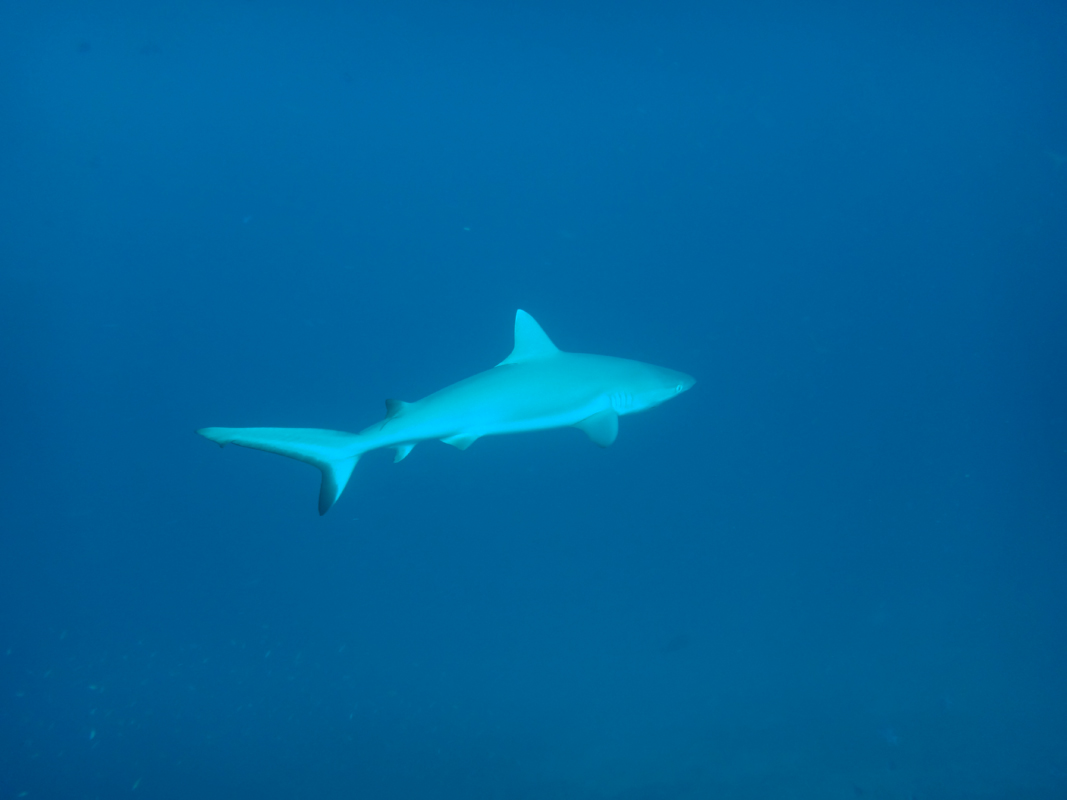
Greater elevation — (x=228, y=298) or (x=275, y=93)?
(x=275, y=93)

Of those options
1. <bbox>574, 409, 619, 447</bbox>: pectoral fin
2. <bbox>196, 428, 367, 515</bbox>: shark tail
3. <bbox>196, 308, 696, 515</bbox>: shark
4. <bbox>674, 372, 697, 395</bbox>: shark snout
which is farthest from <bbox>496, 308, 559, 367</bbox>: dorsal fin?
<bbox>196, 428, 367, 515</bbox>: shark tail

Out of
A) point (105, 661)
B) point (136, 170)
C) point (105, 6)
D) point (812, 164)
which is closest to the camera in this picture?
point (105, 6)

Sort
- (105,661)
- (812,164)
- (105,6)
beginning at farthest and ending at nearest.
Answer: (812,164) < (105,661) < (105,6)

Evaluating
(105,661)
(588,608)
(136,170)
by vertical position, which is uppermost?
(136,170)

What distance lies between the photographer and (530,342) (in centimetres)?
546

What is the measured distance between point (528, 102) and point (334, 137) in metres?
3.31

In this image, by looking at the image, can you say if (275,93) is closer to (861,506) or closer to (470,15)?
(470,15)

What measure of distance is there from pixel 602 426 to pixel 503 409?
1.03 meters

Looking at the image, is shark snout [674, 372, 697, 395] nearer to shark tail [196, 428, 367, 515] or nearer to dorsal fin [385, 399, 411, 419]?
dorsal fin [385, 399, 411, 419]

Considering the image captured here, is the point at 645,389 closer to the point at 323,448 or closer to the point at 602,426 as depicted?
the point at 602,426

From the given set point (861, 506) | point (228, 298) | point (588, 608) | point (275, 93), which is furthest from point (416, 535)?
point (861, 506)

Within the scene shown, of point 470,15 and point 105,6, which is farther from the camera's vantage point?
point 470,15

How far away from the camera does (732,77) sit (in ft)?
33.0

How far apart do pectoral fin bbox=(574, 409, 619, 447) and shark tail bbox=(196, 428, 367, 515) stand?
194 cm
